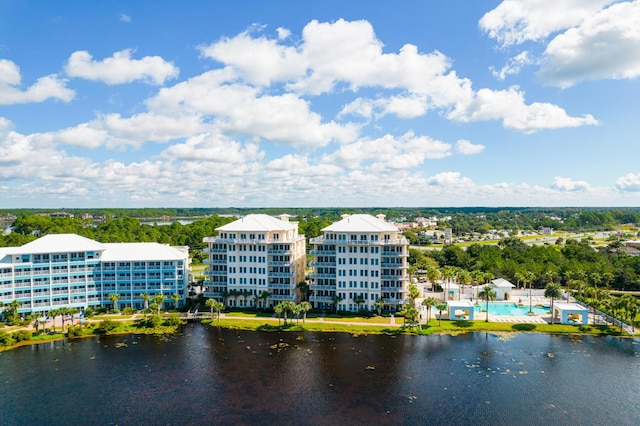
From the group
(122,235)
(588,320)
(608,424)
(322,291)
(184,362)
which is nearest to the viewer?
(608,424)

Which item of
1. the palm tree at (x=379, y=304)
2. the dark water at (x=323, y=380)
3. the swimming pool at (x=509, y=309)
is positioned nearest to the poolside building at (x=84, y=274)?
the dark water at (x=323, y=380)

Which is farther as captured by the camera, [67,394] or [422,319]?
[422,319]

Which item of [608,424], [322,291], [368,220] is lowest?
[608,424]

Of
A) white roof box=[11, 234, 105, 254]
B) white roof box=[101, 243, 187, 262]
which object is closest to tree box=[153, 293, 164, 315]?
white roof box=[101, 243, 187, 262]

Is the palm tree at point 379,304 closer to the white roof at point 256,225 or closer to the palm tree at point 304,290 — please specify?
the palm tree at point 304,290

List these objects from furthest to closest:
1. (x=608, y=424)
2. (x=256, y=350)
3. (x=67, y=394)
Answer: (x=256, y=350) → (x=67, y=394) → (x=608, y=424)

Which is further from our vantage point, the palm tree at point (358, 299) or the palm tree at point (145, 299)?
the palm tree at point (145, 299)

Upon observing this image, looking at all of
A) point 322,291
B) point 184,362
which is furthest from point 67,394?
point 322,291

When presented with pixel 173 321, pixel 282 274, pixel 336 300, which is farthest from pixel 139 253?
pixel 336 300

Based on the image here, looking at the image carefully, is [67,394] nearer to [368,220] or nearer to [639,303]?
[368,220]
